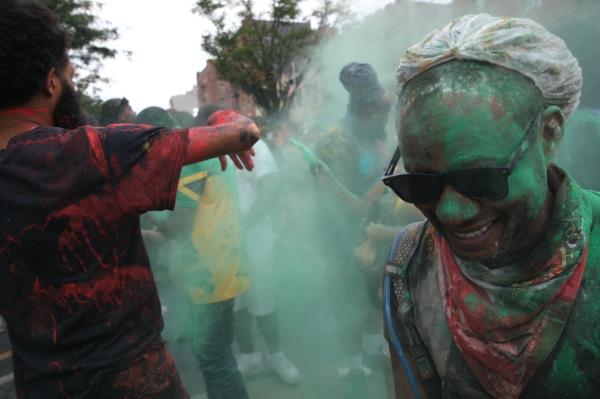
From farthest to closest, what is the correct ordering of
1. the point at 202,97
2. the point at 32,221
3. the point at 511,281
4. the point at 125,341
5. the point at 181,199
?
the point at 202,97
the point at 181,199
the point at 125,341
the point at 32,221
the point at 511,281

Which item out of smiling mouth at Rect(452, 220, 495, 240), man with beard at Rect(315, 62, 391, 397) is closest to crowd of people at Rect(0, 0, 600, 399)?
smiling mouth at Rect(452, 220, 495, 240)

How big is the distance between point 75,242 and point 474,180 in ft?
3.92

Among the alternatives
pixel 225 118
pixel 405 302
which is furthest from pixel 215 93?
pixel 405 302

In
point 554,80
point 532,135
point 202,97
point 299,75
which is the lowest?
point 202,97

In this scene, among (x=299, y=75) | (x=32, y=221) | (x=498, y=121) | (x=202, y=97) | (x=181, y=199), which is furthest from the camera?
(x=202, y=97)

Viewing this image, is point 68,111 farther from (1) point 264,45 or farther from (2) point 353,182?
(1) point 264,45

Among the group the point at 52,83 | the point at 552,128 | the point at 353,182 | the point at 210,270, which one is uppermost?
the point at 52,83

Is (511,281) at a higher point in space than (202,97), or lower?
higher

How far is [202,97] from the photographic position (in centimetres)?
5838

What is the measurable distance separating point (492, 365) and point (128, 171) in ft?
3.83

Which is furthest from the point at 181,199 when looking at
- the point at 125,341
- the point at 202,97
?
the point at 202,97

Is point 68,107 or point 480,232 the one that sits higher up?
point 68,107

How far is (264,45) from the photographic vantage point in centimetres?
1953

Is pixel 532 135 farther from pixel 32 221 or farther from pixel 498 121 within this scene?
pixel 32 221
